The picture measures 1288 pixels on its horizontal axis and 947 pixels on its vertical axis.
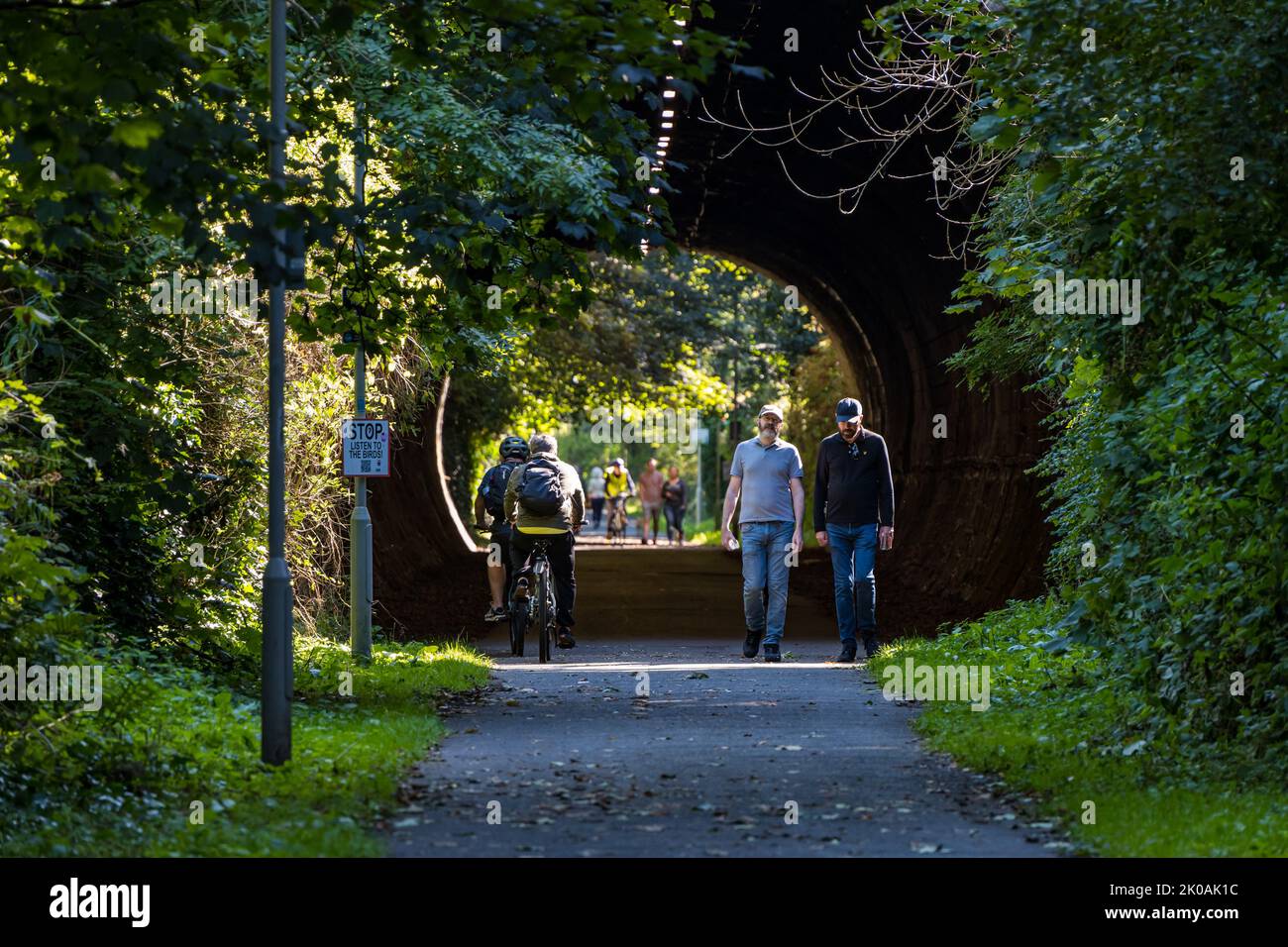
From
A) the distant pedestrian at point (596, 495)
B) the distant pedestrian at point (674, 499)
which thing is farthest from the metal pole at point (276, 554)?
the distant pedestrian at point (596, 495)

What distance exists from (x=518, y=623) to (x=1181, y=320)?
7.70m

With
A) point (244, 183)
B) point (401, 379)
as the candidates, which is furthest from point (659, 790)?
point (401, 379)

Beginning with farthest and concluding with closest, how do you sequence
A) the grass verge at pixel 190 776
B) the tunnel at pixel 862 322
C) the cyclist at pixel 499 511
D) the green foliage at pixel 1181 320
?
the tunnel at pixel 862 322 < the cyclist at pixel 499 511 < the green foliage at pixel 1181 320 < the grass verge at pixel 190 776

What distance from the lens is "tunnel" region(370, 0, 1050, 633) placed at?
68.7 feet

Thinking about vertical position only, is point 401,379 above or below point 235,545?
above

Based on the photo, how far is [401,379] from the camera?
65.0ft

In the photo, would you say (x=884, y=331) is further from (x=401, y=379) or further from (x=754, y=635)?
(x=754, y=635)

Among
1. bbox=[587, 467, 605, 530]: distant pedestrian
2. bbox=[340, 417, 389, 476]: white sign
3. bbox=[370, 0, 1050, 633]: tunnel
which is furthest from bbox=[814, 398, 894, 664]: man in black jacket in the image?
bbox=[587, 467, 605, 530]: distant pedestrian

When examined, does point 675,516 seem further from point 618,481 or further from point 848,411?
point 848,411

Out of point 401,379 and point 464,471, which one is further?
point 464,471

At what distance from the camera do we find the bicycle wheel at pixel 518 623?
15863mm

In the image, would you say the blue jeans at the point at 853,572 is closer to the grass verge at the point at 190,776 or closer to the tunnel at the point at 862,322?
the tunnel at the point at 862,322

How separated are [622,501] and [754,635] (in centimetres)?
3175

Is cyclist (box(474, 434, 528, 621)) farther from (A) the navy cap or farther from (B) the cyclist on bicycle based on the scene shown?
(A) the navy cap
